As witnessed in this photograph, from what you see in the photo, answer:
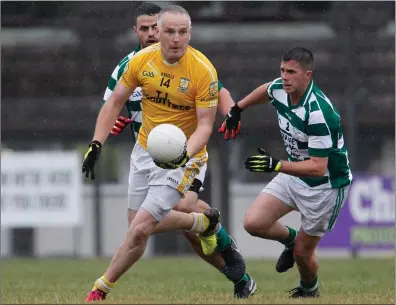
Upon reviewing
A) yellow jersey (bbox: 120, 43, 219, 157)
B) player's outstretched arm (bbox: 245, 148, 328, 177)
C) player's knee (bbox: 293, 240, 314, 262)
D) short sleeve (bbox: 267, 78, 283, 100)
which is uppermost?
yellow jersey (bbox: 120, 43, 219, 157)

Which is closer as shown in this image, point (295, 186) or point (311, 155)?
point (311, 155)

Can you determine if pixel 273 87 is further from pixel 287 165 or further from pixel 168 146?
pixel 168 146

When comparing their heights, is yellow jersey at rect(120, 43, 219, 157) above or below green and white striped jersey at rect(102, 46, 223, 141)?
above

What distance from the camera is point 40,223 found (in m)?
20.2

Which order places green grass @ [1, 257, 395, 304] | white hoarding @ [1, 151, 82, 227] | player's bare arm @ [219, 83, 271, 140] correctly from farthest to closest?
white hoarding @ [1, 151, 82, 227] → player's bare arm @ [219, 83, 271, 140] → green grass @ [1, 257, 395, 304]

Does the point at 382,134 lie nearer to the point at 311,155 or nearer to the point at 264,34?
the point at 264,34

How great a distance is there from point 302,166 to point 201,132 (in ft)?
2.67

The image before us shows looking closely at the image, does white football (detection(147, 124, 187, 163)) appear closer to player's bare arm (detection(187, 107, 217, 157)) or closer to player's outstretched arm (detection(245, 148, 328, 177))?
player's bare arm (detection(187, 107, 217, 157))

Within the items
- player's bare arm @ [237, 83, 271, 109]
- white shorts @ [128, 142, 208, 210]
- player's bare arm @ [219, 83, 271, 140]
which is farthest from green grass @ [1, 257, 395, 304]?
player's bare arm @ [237, 83, 271, 109]

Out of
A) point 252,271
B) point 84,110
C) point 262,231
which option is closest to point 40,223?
point 84,110

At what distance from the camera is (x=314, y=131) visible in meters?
8.56

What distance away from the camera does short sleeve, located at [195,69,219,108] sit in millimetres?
8461

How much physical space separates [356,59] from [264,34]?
195 centimetres

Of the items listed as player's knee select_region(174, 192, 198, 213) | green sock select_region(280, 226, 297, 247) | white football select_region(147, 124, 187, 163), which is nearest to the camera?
white football select_region(147, 124, 187, 163)
